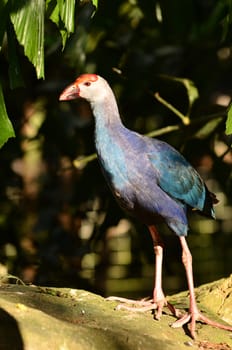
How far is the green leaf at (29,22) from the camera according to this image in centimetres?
346

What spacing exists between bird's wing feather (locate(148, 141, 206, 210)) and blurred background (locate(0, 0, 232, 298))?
3.64ft

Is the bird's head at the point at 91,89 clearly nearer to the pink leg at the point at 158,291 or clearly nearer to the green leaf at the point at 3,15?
the pink leg at the point at 158,291

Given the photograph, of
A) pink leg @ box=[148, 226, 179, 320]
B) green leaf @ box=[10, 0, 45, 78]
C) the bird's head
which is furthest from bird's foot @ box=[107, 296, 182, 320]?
green leaf @ box=[10, 0, 45, 78]

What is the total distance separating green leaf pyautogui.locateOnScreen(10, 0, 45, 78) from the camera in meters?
3.46

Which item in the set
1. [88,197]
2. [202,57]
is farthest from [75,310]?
[202,57]

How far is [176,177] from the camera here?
4.58m

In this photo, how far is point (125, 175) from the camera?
437 centimetres

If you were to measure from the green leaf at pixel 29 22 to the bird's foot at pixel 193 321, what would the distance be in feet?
4.72

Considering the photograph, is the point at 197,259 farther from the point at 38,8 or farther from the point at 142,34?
the point at 38,8

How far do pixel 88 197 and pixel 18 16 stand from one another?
3185mm

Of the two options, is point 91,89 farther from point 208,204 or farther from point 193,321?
point 193,321

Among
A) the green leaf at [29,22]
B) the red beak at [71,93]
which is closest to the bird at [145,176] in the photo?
the red beak at [71,93]

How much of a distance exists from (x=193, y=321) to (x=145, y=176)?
726 mm

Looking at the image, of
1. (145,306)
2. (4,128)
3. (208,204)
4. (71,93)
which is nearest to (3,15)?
(4,128)
